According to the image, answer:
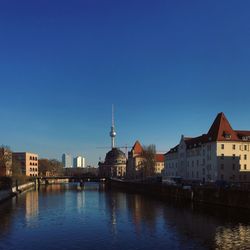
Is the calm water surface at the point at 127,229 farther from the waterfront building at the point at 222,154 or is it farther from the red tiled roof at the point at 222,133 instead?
the red tiled roof at the point at 222,133

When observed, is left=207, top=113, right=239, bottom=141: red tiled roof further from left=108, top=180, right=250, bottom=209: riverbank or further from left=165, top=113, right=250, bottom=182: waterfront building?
left=108, top=180, right=250, bottom=209: riverbank

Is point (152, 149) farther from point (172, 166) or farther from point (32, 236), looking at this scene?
point (32, 236)

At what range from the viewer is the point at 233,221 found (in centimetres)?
5559

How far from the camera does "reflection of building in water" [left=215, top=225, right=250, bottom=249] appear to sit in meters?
40.4

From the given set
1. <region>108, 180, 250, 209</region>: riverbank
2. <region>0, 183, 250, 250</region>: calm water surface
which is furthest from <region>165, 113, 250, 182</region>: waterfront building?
<region>0, 183, 250, 250</region>: calm water surface

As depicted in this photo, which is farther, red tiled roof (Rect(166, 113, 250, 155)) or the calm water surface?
red tiled roof (Rect(166, 113, 250, 155))

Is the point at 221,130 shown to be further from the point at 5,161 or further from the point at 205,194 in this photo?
the point at 5,161

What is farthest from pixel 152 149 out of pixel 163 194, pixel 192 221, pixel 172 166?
pixel 192 221

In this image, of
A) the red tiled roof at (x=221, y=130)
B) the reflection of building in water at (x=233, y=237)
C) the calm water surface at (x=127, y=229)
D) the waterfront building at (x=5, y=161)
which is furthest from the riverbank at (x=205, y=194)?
the waterfront building at (x=5, y=161)

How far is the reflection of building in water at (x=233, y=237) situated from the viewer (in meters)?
40.4

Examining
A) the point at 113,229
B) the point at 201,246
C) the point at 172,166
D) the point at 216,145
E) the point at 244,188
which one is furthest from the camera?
the point at 172,166

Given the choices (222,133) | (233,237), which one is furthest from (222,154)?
(233,237)

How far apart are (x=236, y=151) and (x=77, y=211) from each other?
5216cm

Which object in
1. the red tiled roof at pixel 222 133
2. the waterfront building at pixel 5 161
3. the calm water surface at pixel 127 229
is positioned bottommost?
the calm water surface at pixel 127 229
